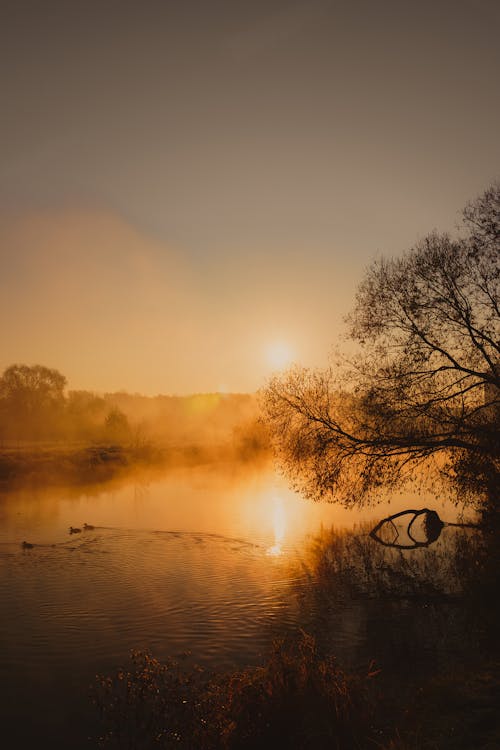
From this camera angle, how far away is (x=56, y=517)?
3269 centimetres

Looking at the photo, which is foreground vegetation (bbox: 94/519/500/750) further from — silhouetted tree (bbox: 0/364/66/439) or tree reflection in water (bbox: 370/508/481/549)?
silhouetted tree (bbox: 0/364/66/439)

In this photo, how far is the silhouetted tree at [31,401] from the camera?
3659 inches

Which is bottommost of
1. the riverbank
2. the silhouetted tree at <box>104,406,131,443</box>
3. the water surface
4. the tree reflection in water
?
the water surface

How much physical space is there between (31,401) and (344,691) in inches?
3810

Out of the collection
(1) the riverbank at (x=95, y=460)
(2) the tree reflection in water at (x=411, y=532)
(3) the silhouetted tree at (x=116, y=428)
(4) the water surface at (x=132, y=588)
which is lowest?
(4) the water surface at (x=132, y=588)

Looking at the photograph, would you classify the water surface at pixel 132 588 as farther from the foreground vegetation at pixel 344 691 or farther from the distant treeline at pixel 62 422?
the distant treeline at pixel 62 422

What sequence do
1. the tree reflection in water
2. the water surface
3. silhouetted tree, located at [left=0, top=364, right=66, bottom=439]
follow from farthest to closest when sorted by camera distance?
silhouetted tree, located at [left=0, top=364, right=66, bottom=439] → the tree reflection in water → the water surface

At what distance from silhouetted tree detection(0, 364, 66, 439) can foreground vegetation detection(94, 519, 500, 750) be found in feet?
274

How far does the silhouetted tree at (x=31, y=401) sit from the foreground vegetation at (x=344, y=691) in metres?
83.5

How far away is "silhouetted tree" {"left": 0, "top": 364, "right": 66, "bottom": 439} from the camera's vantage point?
305ft

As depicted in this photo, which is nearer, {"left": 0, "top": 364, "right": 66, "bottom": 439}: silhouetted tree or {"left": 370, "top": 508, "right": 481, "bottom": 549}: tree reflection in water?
{"left": 370, "top": 508, "right": 481, "bottom": 549}: tree reflection in water

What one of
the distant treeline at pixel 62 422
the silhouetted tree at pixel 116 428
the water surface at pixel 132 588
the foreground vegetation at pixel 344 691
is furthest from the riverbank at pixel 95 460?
A: the foreground vegetation at pixel 344 691

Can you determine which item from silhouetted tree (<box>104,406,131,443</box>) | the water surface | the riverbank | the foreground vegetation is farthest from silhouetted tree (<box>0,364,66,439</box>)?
the foreground vegetation

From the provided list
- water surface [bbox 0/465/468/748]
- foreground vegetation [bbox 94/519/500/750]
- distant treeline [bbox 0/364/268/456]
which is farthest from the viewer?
distant treeline [bbox 0/364/268/456]
